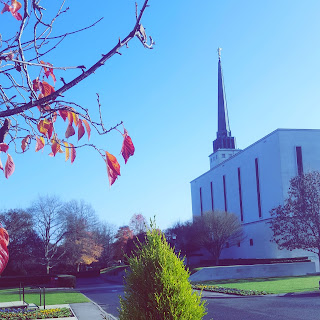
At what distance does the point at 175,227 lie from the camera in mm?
64750

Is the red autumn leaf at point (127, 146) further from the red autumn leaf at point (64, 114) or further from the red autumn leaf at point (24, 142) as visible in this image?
the red autumn leaf at point (24, 142)

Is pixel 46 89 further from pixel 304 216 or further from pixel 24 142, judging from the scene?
pixel 304 216

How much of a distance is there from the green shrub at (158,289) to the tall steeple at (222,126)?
94.9 meters

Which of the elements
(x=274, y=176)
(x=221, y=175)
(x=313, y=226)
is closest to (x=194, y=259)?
(x=221, y=175)

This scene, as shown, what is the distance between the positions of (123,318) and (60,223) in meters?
49.0

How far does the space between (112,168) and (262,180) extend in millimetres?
56867

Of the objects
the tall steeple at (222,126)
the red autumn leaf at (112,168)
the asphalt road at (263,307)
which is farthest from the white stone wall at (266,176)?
the red autumn leaf at (112,168)

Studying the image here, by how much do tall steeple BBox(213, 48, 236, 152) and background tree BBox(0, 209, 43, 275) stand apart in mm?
55921

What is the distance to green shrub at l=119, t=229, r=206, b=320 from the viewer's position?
577 cm

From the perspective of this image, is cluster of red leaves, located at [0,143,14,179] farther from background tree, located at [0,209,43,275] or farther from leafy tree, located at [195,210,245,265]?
leafy tree, located at [195,210,245,265]

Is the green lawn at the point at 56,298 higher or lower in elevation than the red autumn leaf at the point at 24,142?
lower

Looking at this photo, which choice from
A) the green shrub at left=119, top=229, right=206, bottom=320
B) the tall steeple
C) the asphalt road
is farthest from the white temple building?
the green shrub at left=119, top=229, right=206, bottom=320

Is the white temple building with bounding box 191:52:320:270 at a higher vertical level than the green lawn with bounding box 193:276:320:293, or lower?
higher

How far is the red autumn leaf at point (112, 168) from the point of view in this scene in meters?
2.54
